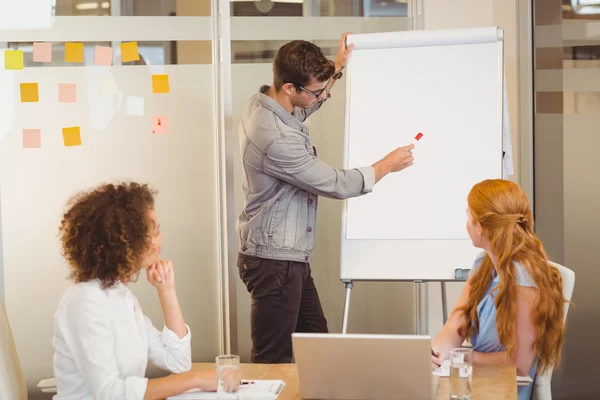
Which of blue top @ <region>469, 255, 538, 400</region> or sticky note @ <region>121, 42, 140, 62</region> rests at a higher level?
sticky note @ <region>121, 42, 140, 62</region>

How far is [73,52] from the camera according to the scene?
3.74m

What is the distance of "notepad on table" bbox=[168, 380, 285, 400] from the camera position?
1788 mm

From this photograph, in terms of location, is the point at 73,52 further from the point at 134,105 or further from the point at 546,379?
the point at 546,379

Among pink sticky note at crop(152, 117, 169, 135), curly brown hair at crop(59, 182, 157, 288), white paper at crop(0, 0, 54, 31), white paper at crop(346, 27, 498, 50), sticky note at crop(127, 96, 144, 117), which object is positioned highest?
white paper at crop(0, 0, 54, 31)

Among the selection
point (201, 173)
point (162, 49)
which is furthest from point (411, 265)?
point (162, 49)

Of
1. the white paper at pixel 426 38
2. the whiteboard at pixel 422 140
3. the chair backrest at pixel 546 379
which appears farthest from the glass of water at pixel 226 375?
the white paper at pixel 426 38

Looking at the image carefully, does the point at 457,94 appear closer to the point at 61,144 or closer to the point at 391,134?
the point at 391,134

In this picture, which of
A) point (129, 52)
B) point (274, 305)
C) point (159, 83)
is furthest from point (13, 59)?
point (274, 305)

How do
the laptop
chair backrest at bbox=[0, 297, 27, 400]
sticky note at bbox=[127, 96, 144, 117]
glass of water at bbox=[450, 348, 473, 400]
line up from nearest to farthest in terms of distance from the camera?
1. the laptop
2. glass of water at bbox=[450, 348, 473, 400]
3. chair backrest at bbox=[0, 297, 27, 400]
4. sticky note at bbox=[127, 96, 144, 117]

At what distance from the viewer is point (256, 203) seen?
122 inches

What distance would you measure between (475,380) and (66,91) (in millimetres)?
2541

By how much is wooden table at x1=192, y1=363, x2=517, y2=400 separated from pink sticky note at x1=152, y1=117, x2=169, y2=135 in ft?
6.14

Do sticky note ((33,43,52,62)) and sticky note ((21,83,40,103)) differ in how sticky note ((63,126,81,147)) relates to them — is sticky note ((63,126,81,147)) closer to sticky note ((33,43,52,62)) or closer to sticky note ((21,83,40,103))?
sticky note ((21,83,40,103))

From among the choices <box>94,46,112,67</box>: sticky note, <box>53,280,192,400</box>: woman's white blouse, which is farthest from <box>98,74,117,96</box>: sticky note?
<box>53,280,192,400</box>: woman's white blouse
